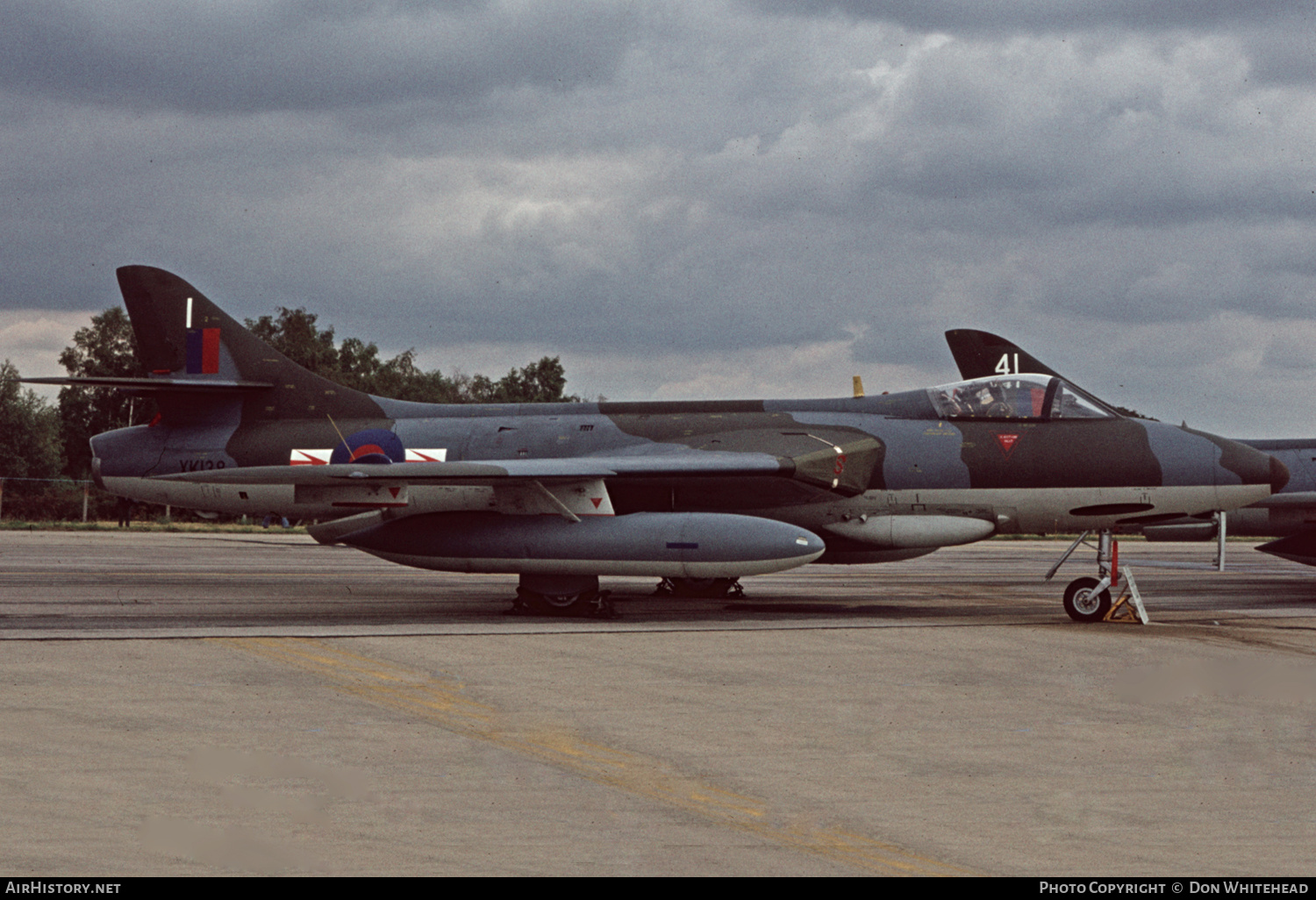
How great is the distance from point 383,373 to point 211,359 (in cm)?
7206

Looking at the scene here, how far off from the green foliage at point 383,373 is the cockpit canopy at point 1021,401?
4951cm

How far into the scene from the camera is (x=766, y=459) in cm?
1656

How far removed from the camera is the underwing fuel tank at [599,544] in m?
15.1

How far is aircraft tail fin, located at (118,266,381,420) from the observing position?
19.7 metres

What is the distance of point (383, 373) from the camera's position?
298ft

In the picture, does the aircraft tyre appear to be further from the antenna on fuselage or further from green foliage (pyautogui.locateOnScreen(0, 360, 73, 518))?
green foliage (pyautogui.locateOnScreen(0, 360, 73, 518))

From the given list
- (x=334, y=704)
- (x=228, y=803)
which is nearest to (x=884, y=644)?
(x=334, y=704)

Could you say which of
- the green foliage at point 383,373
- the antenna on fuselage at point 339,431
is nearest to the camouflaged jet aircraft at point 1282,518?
the antenna on fuselage at point 339,431

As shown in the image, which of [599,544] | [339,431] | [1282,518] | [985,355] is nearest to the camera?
[599,544]

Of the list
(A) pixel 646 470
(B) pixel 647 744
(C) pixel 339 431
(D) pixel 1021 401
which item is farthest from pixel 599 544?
(B) pixel 647 744

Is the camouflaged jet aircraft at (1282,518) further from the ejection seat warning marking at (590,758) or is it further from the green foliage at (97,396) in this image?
A: the green foliage at (97,396)

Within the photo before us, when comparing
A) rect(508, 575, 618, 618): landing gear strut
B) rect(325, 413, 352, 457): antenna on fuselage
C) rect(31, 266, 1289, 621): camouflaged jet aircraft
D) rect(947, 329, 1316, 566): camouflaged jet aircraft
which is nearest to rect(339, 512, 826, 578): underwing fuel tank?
rect(31, 266, 1289, 621): camouflaged jet aircraft

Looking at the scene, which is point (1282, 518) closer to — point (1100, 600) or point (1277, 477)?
point (1277, 477)

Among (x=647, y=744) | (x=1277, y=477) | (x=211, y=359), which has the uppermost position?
(x=211, y=359)
